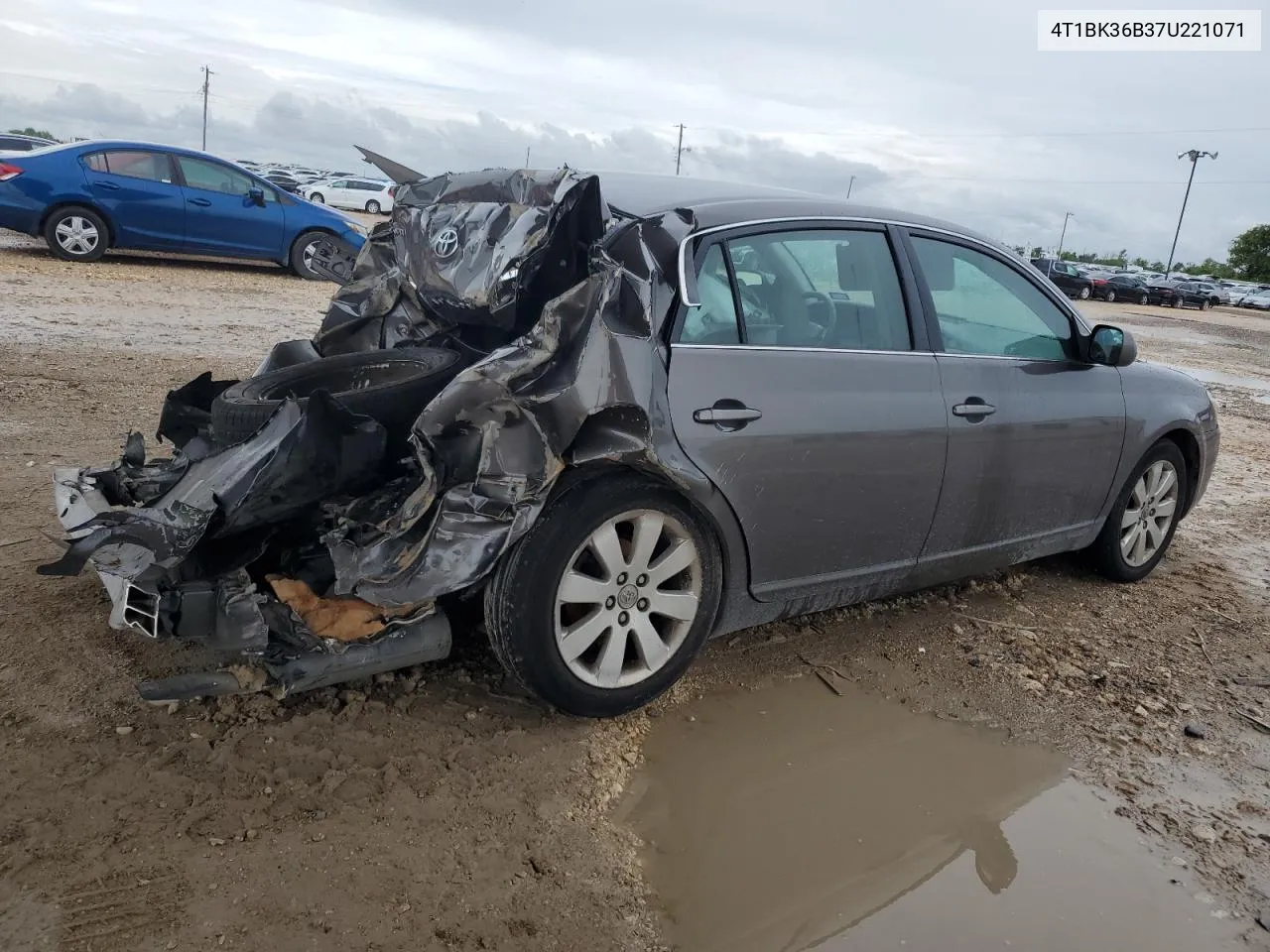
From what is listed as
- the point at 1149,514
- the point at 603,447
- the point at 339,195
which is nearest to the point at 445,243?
the point at 603,447

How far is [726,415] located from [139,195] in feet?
36.7

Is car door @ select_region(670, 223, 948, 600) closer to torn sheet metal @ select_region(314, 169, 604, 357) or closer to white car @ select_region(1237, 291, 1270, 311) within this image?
torn sheet metal @ select_region(314, 169, 604, 357)

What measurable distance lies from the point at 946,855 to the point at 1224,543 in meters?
3.95

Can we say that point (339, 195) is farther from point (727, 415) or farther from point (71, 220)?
point (727, 415)

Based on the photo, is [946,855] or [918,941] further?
[946,855]

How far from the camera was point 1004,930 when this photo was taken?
2566 mm

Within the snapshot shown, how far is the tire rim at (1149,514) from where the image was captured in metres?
4.85

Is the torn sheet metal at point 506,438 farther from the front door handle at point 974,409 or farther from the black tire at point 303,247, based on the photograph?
the black tire at point 303,247

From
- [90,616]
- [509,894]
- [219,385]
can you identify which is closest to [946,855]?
[509,894]

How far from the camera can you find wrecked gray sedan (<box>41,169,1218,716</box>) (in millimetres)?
2891

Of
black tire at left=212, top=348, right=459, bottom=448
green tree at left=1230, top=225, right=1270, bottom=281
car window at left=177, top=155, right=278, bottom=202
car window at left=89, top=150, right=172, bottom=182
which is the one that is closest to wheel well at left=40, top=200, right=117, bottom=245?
car window at left=89, top=150, right=172, bottom=182

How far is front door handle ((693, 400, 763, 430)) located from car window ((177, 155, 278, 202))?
441 inches

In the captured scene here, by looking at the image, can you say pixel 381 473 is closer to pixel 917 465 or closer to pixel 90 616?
pixel 90 616

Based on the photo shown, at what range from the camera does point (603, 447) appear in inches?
116
